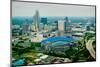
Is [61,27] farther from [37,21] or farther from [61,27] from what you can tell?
[37,21]

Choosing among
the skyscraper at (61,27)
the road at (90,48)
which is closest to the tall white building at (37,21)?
the skyscraper at (61,27)

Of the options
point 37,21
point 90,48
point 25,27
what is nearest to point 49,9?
point 37,21

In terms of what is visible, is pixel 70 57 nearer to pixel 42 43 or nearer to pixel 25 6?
pixel 42 43

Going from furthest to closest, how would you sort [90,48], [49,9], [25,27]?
[90,48], [49,9], [25,27]

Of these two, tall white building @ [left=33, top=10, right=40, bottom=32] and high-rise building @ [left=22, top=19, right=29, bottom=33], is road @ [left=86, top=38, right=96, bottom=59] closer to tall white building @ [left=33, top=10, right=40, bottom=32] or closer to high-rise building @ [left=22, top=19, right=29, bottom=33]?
tall white building @ [left=33, top=10, right=40, bottom=32]

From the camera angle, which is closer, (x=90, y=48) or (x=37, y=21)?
(x=37, y=21)

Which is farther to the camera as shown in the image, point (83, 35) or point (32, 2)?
point (83, 35)

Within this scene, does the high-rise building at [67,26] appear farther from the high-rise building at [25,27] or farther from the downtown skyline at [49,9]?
the high-rise building at [25,27]

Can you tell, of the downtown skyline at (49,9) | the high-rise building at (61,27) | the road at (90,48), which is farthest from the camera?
the road at (90,48)

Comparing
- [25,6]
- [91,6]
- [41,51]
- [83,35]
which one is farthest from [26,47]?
[91,6]

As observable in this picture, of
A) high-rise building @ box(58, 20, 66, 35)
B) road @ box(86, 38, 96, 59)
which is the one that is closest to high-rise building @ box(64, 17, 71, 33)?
high-rise building @ box(58, 20, 66, 35)

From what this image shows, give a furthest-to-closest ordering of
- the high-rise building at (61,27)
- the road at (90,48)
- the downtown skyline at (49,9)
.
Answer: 1. the road at (90,48)
2. the high-rise building at (61,27)
3. the downtown skyline at (49,9)
